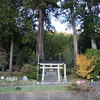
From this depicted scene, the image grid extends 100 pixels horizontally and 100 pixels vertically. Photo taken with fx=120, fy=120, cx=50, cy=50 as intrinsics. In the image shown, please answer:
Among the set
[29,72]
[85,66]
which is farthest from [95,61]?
[29,72]

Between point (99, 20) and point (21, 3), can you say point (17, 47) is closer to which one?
point (21, 3)

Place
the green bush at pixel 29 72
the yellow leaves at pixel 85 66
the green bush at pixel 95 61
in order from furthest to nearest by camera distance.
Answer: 1. the green bush at pixel 29 72
2. the green bush at pixel 95 61
3. the yellow leaves at pixel 85 66

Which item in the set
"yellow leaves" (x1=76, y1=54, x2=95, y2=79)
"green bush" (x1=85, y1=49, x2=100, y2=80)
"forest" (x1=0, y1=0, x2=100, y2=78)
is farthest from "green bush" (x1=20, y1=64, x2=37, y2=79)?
"green bush" (x1=85, y1=49, x2=100, y2=80)

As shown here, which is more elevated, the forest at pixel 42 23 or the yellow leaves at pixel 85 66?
the forest at pixel 42 23

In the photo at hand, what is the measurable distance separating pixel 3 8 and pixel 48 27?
8.20 meters

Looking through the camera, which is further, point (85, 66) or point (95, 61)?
point (95, 61)

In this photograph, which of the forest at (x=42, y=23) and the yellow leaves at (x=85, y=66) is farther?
the forest at (x=42, y=23)

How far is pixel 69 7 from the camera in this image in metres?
17.7

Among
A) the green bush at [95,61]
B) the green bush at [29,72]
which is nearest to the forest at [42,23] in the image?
the green bush at [95,61]

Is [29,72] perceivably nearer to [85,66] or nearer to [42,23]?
[85,66]

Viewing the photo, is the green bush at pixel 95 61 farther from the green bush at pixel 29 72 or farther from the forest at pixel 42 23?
the green bush at pixel 29 72

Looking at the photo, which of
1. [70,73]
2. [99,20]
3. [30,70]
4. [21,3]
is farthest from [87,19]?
[30,70]

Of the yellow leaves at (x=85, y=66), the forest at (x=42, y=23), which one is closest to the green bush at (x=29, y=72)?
the forest at (x=42, y=23)

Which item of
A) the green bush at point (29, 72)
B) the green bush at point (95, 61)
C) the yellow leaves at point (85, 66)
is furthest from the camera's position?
the green bush at point (29, 72)
